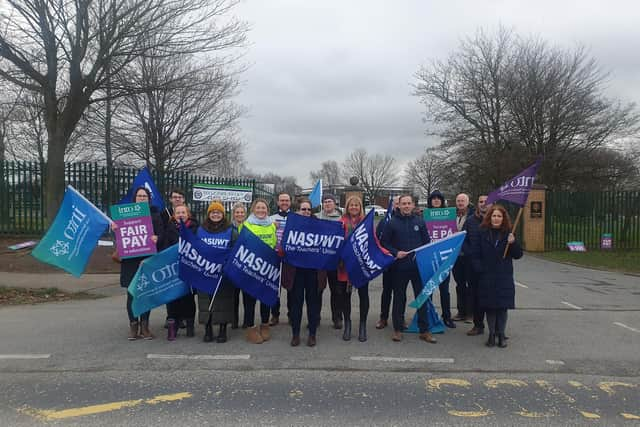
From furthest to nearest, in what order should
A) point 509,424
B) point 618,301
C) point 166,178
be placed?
point 166,178, point 618,301, point 509,424

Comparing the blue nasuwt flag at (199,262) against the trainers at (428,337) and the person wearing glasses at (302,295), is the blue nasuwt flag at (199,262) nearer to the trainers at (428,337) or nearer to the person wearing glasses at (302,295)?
the person wearing glasses at (302,295)

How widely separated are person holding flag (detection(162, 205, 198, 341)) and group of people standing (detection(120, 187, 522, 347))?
12 mm

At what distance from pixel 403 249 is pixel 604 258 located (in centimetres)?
1252

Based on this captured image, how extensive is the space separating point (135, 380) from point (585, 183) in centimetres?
2613

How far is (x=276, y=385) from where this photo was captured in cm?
423

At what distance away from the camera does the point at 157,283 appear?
5.59m

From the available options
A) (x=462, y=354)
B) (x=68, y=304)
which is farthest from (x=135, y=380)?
(x=68, y=304)

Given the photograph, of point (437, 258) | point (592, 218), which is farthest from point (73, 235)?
point (592, 218)

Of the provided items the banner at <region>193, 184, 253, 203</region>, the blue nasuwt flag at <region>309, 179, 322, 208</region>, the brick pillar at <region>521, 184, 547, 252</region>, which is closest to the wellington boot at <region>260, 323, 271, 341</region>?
the blue nasuwt flag at <region>309, 179, 322, 208</region>

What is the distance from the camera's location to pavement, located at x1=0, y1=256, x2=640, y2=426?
3646 millimetres

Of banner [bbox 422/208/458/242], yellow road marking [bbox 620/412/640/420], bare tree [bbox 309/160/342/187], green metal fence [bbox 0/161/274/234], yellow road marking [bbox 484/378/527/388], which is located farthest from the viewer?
bare tree [bbox 309/160/342/187]

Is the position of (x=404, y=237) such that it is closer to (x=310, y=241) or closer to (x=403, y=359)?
(x=310, y=241)

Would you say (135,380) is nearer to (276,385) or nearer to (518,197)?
(276,385)

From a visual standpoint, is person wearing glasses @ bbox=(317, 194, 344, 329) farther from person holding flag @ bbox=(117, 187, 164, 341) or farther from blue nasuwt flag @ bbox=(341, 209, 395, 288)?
person holding flag @ bbox=(117, 187, 164, 341)
